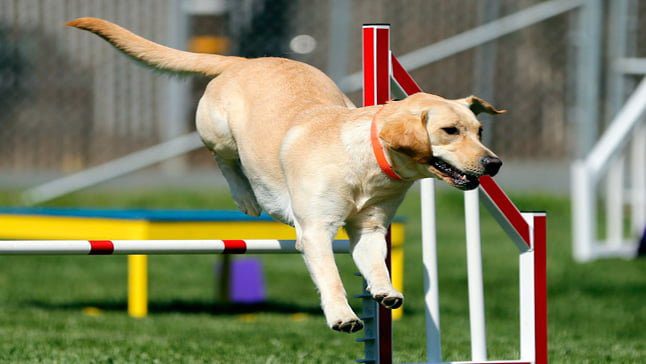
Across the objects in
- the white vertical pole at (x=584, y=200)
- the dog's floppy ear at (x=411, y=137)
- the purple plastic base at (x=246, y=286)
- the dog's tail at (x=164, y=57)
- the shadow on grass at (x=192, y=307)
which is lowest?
the shadow on grass at (x=192, y=307)

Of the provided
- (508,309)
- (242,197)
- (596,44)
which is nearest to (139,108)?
(596,44)

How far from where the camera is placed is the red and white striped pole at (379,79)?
4707 millimetres

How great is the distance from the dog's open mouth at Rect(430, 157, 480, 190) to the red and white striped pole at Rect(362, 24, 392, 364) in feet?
2.15

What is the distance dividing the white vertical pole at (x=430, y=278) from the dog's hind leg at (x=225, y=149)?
2.46ft

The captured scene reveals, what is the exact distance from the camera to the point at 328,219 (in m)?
4.32

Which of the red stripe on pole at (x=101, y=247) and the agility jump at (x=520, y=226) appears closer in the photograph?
the red stripe on pole at (x=101, y=247)

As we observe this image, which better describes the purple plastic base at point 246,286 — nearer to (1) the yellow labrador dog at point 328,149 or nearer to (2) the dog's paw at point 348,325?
(1) the yellow labrador dog at point 328,149

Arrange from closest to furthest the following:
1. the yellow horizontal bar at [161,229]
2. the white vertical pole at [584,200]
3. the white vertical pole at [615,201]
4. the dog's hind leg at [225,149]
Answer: the dog's hind leg at [225,149] < the yellow horizontal bar at [161,229] < the white vertical pole at [584,200] < the white vertical pole at [615,201]

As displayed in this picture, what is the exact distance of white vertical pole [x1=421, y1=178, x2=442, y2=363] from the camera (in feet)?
15.8

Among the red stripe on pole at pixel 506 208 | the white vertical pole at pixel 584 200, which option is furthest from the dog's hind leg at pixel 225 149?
the white vertical pole at pixel 584 200

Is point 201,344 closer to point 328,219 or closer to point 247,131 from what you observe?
point 247,131

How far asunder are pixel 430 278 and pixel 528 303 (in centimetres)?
40

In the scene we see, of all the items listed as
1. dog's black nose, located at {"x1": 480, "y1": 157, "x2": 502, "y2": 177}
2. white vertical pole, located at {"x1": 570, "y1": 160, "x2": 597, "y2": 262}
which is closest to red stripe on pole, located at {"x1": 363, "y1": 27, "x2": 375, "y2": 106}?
dog's black nose, located at {"x1": 480, "y1": 157, "x2": 502, "y2": 177}

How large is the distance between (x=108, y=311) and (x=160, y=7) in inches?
195
